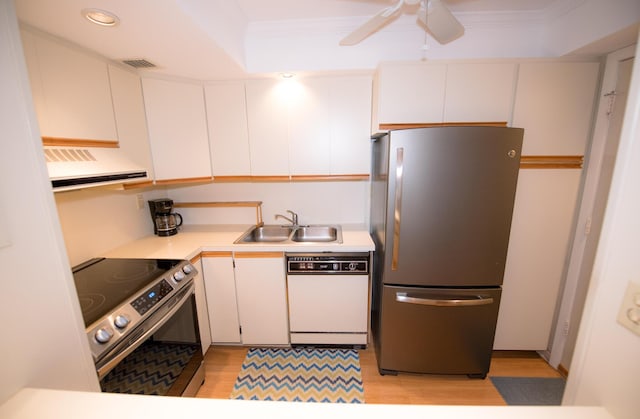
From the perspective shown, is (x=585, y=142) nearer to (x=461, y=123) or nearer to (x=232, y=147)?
(x=461, y=123)

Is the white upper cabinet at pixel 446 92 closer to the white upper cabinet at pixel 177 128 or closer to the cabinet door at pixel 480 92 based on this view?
the cabinet door at pixel 480 92

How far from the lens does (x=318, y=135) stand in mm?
2150

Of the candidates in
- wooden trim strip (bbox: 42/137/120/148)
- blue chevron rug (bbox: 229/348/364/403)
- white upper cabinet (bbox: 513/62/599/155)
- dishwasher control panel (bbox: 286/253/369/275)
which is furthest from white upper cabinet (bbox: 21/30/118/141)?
white upper cabinet (bbox: 513/62/599/155)

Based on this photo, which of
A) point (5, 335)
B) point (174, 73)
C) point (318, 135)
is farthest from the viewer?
point (318, 135)

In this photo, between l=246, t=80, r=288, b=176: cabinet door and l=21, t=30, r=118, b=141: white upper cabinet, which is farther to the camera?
l=246, t=80, r=288, b=176: cabinet door

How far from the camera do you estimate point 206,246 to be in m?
1.99

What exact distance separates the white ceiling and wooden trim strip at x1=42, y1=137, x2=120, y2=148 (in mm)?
512

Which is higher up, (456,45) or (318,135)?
(456,45)

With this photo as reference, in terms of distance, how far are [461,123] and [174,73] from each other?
215 centimetres

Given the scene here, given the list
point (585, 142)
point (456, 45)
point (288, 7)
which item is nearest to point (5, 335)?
point (288, 7)

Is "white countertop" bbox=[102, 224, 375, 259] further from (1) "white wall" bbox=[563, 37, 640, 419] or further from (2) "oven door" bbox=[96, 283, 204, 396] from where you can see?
(1) "white wall" bbox=[563, 37, 640, 419]

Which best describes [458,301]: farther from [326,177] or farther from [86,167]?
[86,167]

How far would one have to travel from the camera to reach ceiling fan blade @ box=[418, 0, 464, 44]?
121 centimetres

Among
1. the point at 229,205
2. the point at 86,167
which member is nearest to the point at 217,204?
the point at 229,205
